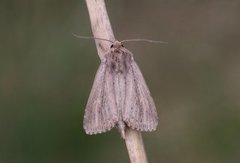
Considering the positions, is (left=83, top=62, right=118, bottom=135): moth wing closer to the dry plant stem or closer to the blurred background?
the dry plant stem

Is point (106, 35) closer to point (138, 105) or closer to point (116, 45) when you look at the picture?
point (116, 45)

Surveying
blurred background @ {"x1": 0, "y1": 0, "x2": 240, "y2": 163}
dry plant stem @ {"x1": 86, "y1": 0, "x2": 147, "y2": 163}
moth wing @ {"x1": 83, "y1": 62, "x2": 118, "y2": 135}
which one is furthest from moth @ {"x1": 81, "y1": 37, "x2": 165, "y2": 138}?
blurred background @ {"x1": 0, "y1": 0, "x2": 240, "y2": 163}

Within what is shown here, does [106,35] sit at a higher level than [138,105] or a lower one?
higher

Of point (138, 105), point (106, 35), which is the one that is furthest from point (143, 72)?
point (106, 35)

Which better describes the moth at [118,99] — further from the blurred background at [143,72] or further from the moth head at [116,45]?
the blurred background at [143,72]

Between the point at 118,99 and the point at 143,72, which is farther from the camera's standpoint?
the point at 143,72
